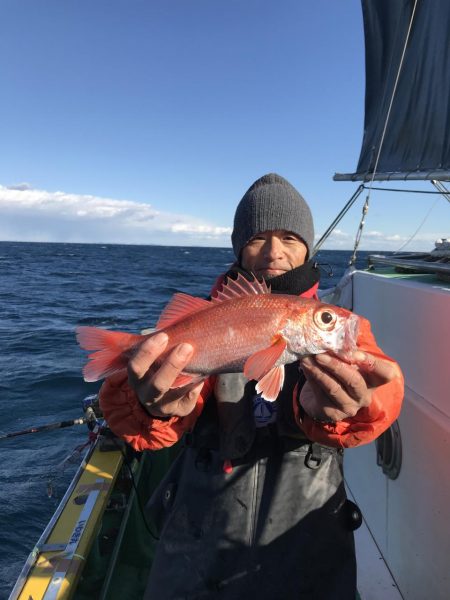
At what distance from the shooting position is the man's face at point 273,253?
3.32 meters

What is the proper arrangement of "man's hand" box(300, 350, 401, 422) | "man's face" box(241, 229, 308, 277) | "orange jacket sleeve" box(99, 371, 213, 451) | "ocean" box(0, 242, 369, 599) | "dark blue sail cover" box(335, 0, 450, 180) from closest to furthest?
"man's hand" box(300, 350, 401, 422) < "orange jacket sleeve" box(99, 371, 213, 451) < "man's face" box(241, 229, 308, 277) < "ocean" box(0, 242, 369, 599) < "dark blue sail cover" box(335, 0, 450, 180)

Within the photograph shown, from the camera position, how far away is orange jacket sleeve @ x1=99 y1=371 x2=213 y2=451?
112 inches

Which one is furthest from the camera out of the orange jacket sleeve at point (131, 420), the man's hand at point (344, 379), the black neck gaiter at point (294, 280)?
the black neck gaiter at point (294, 280)

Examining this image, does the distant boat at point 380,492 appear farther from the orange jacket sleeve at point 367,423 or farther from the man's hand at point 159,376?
the man's hand at point 159,376

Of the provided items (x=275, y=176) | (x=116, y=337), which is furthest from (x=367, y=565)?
(x=275, y=176)

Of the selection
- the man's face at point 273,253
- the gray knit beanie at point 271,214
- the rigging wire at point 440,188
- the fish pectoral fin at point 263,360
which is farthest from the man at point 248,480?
the rigging wire at point 440,188

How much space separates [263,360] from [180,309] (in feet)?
2.51

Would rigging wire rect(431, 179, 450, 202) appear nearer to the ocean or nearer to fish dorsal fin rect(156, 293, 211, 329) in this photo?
the ocean

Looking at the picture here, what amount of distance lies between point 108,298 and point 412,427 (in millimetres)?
27161

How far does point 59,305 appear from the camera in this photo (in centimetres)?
2589

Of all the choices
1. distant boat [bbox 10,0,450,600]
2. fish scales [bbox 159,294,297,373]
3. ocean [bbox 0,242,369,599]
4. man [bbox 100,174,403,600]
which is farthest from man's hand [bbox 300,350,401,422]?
ocean [bbox 0,242,369,599]

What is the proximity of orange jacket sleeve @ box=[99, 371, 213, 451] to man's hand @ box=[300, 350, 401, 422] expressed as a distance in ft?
3.56

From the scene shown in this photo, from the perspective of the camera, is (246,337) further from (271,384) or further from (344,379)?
(344,379)

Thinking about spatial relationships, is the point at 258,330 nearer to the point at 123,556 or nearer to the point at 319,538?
the point at 319,538
